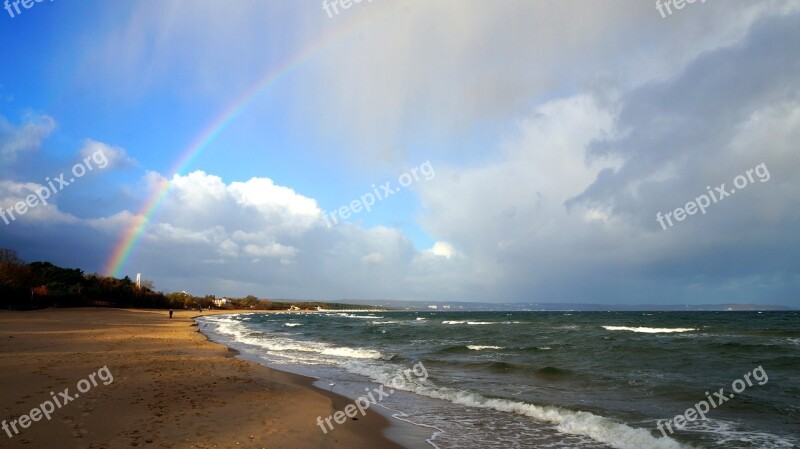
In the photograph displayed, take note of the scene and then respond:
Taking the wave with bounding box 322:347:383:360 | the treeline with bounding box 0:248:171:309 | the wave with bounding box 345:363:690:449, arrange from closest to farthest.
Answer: the wave with bounding box 345:363:690:449 < the wave with bounding box 322:347:383:360 < the treeline with bounding box 0:248:171:309

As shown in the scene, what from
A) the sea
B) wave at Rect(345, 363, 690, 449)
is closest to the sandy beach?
the sea

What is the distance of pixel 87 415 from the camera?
9742 millimetres

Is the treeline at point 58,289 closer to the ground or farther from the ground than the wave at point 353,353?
farther from the ground

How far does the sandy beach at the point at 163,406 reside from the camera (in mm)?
8555

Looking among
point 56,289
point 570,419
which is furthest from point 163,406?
point 56,289

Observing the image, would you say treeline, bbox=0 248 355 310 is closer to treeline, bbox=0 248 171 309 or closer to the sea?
treeline, bbox=0 248 171 309

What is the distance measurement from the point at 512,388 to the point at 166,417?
12.3 m

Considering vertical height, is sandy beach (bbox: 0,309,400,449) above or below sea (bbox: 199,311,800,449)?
above

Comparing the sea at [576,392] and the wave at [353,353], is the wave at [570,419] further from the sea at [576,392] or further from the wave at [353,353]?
the wave at [353,353]

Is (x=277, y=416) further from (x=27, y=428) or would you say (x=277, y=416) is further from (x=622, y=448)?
(x=622, y=448)

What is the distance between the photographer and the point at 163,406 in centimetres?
1108

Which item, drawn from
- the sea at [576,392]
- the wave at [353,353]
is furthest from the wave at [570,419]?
the wave at [353,353]

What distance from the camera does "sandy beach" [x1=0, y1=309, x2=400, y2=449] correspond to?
855cm

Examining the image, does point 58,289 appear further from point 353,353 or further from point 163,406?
point 163,406
